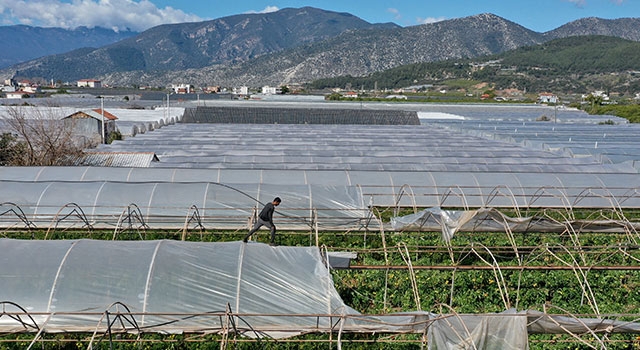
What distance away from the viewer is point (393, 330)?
8.45m

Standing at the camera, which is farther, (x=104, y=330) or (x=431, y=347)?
(x=104, y=330)

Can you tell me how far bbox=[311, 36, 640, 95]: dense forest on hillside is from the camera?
145375 millimetres

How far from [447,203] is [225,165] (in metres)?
9.54

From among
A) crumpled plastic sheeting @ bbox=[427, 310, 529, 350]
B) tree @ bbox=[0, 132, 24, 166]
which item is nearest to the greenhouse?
crumpled plastic sheeting @ bbox=[427, 310, 529, 350]

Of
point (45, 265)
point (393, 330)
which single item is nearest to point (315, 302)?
point (393, 330)

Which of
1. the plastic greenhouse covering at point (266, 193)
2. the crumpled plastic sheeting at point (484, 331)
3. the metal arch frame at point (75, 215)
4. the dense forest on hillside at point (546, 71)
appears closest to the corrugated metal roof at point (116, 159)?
the plastic greenhouse covering at point (266, 193)

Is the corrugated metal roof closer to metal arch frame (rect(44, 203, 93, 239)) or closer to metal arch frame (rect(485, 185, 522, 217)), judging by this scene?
metal arch frame (rect(44, 203, 93, 239))

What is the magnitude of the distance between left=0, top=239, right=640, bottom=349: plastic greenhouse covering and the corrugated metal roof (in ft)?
48.1

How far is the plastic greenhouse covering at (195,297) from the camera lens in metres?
8.20

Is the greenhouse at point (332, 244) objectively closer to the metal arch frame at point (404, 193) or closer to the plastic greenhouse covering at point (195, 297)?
the plastic greenhouse covering at point (195, 297)

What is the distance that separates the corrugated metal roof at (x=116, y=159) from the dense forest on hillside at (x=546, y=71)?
436 feet

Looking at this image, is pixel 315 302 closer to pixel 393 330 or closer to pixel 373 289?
pixel 393 330

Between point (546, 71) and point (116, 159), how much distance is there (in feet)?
512

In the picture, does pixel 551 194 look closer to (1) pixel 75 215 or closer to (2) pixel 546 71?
(1) pixel 75 215
